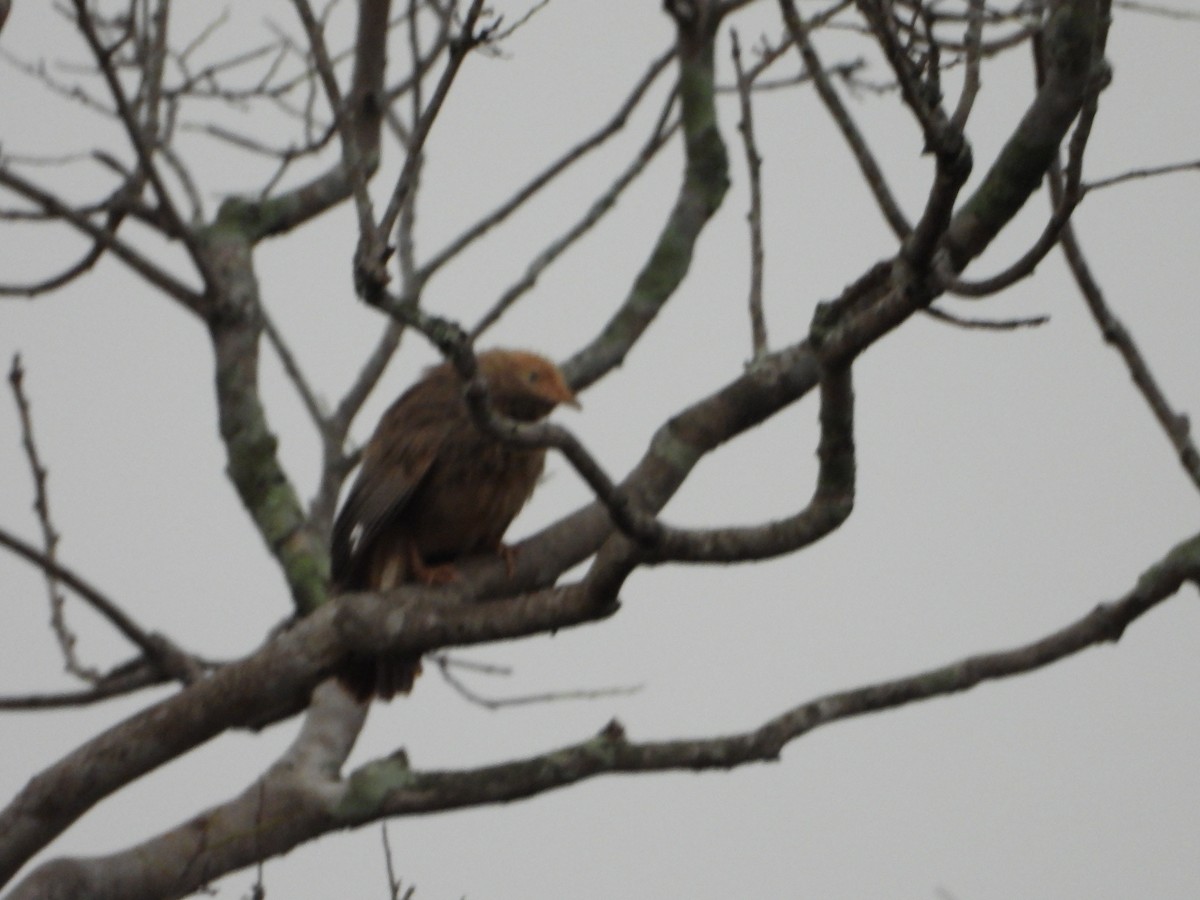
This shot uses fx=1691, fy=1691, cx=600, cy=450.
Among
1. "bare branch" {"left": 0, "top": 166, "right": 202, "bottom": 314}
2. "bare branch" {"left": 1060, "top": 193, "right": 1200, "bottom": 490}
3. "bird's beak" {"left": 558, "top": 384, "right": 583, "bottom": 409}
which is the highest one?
"bare branch" {"left": 0, "top": 166, "right": 202, "bottom": 314}

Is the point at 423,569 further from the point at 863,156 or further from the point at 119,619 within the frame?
the point at 863,156

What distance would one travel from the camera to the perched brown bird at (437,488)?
17.5ft

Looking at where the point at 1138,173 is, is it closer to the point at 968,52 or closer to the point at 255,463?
the point at 968,52

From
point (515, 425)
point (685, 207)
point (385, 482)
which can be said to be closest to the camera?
point (515, 425)

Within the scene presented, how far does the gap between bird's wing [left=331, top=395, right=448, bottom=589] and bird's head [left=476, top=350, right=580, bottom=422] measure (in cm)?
Result: 24

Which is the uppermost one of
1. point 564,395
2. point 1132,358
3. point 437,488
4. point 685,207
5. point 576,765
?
point 685,207

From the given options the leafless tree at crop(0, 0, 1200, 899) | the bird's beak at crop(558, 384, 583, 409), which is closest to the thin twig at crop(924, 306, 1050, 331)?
the leafless tree at crop(0, 0, 1200, 899)

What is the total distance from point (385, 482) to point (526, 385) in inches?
21.9

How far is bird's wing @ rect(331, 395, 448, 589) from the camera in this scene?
527cm

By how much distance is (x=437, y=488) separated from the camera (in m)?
5.43

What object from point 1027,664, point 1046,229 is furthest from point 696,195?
point 1046,229

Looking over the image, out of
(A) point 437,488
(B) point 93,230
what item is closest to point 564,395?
(A) point 437,488

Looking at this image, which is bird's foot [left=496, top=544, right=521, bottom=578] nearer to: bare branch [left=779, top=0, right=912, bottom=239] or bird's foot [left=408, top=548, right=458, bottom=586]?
bird's foot [left=408, top=548, right=458, bottom=586]

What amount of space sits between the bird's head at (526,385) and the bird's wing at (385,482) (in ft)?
0.78
